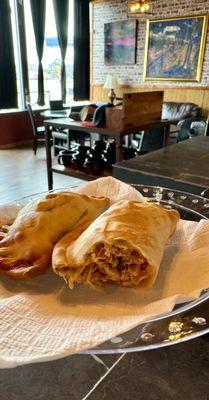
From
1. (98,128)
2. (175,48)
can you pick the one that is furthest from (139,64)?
(98,128)

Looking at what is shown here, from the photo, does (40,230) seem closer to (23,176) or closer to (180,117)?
(23,176)

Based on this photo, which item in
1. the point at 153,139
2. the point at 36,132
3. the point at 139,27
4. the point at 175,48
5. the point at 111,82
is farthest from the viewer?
the point at 111,82

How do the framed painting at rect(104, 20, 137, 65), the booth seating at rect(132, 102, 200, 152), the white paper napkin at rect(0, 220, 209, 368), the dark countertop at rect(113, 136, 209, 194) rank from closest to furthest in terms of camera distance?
1. the white paper napkin at rect(0, 220, 209, 368)
2. the dark countertop at rect(113, 136, 209, 194)
3. the booth seating at rect(132, 102, 200, 152)
4. the framed painting at rect(104, 20, 137, 65)

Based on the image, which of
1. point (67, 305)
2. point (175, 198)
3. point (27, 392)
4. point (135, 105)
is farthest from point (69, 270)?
point (135, 105)

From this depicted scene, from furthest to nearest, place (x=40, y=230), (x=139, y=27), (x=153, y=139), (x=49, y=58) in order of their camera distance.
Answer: (x=49, y=58)
(x=139, y=27)
(x=153, y=139)
(x=40, y=230)

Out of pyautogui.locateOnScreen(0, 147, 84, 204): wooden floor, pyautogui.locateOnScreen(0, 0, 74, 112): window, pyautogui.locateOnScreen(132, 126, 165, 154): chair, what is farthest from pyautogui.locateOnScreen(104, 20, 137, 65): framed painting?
pyautogui.locateOnScreen(132, 126, 165, 154): chair

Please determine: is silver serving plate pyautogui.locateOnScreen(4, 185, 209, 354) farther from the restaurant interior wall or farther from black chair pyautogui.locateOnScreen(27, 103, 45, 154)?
the restaurant interior wall
